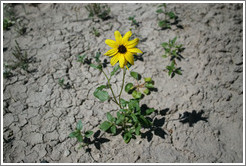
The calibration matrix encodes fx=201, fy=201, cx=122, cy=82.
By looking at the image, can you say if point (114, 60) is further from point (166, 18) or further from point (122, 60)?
point (166, 18)

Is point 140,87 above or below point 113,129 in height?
above

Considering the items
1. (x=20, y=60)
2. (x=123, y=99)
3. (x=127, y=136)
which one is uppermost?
(x=20, y=60)

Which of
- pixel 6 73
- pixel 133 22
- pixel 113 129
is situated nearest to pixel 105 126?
pixel 113 129

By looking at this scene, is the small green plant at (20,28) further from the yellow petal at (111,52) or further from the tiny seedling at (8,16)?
the yellow petal at (111,52)

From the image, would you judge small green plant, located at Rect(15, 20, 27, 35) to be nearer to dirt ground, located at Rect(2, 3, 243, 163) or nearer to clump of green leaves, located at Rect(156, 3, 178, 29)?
dirt ground, located at Rect(2, 3, 243, 163)

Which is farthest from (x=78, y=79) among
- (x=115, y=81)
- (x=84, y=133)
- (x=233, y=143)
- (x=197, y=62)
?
(x=233, y=143)

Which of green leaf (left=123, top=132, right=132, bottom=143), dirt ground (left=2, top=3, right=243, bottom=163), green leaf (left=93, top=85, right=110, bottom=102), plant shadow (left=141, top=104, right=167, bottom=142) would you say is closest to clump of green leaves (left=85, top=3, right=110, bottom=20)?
dirt ground (left=2, top=3, right=243, bottom=163)

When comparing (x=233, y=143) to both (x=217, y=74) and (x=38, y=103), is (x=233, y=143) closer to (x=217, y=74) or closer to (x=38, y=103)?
(x=217, y=74)
